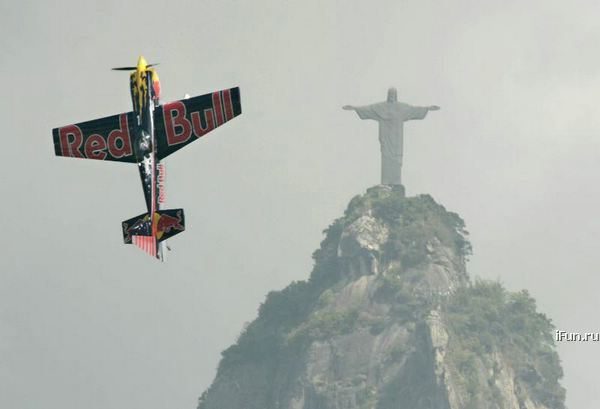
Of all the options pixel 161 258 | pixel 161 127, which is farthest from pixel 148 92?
pixel 161 258

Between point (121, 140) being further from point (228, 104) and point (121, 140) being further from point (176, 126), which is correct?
point (228, 104)

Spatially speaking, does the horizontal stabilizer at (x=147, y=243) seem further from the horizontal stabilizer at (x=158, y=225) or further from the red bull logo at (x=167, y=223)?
the red bull logo at (x=167, y=223)

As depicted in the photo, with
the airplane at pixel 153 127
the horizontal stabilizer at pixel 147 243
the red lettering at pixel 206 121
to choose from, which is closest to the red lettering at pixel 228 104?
Answer: the airplane at pixel 153 127

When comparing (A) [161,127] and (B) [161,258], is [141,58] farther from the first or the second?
(B) [161,258]

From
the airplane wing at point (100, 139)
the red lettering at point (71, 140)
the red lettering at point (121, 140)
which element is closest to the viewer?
the red lettering at point (121, 140)

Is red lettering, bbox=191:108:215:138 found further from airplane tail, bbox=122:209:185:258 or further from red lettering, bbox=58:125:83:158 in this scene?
red lettering, bbox=58:125:83:158

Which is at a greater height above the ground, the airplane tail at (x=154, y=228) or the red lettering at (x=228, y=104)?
the red lettering at (x=228, y=104)

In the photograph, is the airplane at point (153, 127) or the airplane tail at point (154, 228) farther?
the airplane at point (153, 127)

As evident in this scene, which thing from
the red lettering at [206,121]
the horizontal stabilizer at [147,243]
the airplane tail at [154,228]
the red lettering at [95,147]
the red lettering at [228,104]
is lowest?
the horizontal stabilizer at [147,243]

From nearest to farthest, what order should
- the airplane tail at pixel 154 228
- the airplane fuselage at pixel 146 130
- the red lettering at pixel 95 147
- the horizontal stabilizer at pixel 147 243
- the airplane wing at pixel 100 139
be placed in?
the horizontal stabilizer at pixel 147 243, the airplane tail at pixel 154 228, the airplane fuselage at pixel 146 130, the airplane wing at pixel 100 139, the red lettering at pixel 95 147
